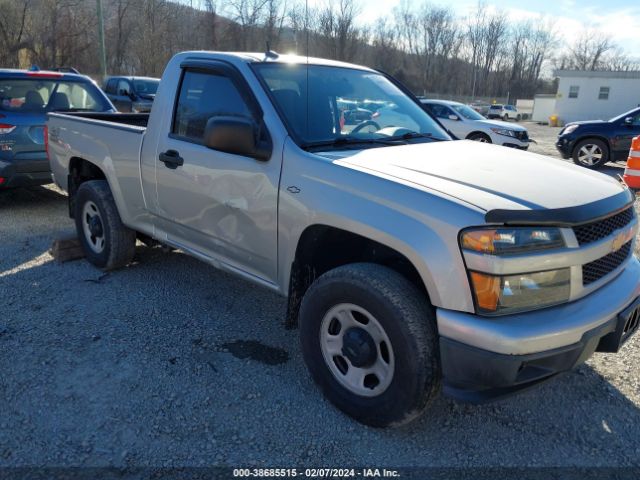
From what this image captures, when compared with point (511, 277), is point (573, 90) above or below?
above

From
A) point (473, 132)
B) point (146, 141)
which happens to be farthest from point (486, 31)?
point (146, 141)

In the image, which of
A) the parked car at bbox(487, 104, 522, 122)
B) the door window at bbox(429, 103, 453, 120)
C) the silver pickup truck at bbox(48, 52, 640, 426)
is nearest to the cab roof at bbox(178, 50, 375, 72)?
the silver pickup truck at bbox(48, 52, 640, 426)

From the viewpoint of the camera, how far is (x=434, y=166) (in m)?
2.81

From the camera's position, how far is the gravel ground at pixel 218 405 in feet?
8.45

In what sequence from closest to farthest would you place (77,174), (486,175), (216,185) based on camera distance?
(486,175), (216,185), (77,174)

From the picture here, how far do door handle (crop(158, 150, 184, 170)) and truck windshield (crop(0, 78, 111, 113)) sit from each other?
4.28 m

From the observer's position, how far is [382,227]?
2.49m

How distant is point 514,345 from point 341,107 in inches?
79.6

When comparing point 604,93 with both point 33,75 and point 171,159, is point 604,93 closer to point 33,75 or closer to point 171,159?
point 33,75

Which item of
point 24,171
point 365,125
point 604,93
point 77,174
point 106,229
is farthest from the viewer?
point 604,93

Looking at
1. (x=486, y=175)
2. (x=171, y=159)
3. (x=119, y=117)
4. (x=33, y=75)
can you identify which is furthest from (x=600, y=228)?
(x=33, y=75)

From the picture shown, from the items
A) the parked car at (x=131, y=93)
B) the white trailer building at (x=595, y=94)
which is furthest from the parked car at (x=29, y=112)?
the white trailer building at (x=595, y=94)

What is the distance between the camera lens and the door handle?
12.0ft

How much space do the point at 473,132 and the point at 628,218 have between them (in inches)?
485
